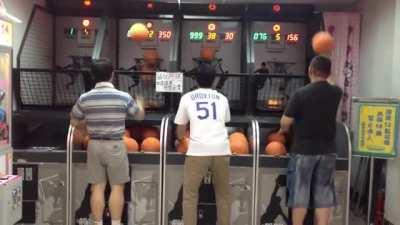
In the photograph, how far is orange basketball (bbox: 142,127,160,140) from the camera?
15.6 ft

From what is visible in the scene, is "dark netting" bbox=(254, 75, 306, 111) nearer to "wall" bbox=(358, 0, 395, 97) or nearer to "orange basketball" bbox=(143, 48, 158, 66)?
"wall" bbox=(358, 0, 395, 97)

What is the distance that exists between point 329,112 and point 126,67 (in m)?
2.49

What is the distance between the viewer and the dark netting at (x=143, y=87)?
17.2ft

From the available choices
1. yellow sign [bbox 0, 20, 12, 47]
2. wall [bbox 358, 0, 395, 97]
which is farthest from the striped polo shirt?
wall [bbox 358, 0, 395, 97]

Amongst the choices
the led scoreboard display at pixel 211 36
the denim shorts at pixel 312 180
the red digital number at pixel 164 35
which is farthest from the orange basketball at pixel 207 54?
the denim shorts at pixel 312 180

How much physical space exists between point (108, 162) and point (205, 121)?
2.82ft

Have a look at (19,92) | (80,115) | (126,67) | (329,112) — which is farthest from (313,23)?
(19,92)

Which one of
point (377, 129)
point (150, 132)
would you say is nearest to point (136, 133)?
point (150, 132)

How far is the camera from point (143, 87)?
5270 millimetres

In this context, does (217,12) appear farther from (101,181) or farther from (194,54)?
(101,181)

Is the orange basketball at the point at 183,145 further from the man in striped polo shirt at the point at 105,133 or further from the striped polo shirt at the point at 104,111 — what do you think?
the striped polo shirt at the point at 104,111

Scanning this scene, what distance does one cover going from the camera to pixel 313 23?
5.55 meters

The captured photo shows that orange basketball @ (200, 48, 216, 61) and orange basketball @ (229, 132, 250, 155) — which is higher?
orange basketball @ (200, 48, 216, 61)

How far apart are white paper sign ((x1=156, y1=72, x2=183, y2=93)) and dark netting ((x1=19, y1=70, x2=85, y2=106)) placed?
0.88 metres
